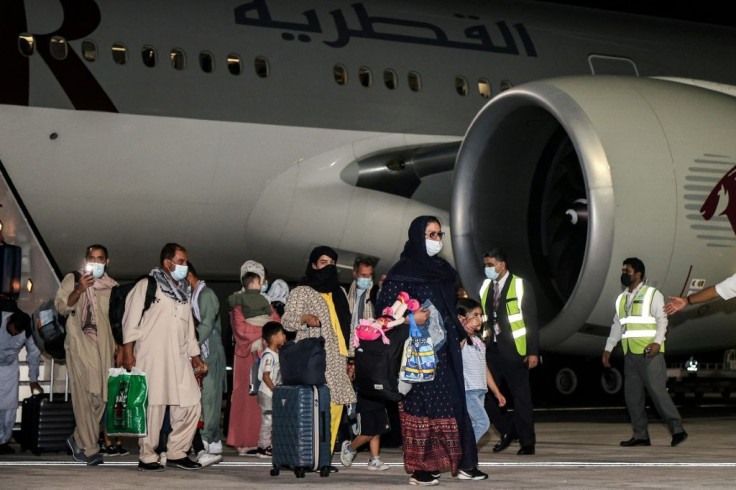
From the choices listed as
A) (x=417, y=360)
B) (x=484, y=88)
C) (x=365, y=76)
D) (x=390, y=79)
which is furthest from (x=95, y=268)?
(x=484, y=88)

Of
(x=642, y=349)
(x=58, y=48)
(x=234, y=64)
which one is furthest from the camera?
(x=234, y=64)

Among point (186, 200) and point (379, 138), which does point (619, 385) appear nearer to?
point (379, 138)

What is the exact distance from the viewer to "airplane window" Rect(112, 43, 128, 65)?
10.7 meters

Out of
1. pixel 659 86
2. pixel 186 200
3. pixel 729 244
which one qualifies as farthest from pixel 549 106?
pixel 186 200

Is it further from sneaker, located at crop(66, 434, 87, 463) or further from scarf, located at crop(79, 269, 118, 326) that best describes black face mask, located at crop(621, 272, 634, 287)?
sneaker, located at crop(66, 434, 87, 463)

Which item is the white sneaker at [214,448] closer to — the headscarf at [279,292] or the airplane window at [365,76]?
the headscarf at [279,292]

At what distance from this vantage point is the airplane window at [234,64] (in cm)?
1127

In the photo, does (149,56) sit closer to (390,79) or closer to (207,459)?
(390,79)

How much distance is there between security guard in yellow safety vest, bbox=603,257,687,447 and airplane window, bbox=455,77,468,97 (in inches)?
171

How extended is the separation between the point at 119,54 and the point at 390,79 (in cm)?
270

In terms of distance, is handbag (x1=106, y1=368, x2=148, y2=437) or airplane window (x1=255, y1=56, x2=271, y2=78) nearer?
handbag (x1=106, y1=368, x2=148, y2=437)

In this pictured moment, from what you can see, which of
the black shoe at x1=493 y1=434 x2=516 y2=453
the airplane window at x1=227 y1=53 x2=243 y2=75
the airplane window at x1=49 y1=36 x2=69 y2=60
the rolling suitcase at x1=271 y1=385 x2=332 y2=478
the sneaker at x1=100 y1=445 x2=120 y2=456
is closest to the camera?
the rolling suitcase at x1=271 y1=385 x2=332 y2=478

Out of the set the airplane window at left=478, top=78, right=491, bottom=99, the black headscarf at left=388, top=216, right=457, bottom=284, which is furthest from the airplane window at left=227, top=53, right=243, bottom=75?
the black headscarf at left=388, top=216, right=457, bottom=284

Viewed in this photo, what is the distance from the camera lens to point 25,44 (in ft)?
33.9
